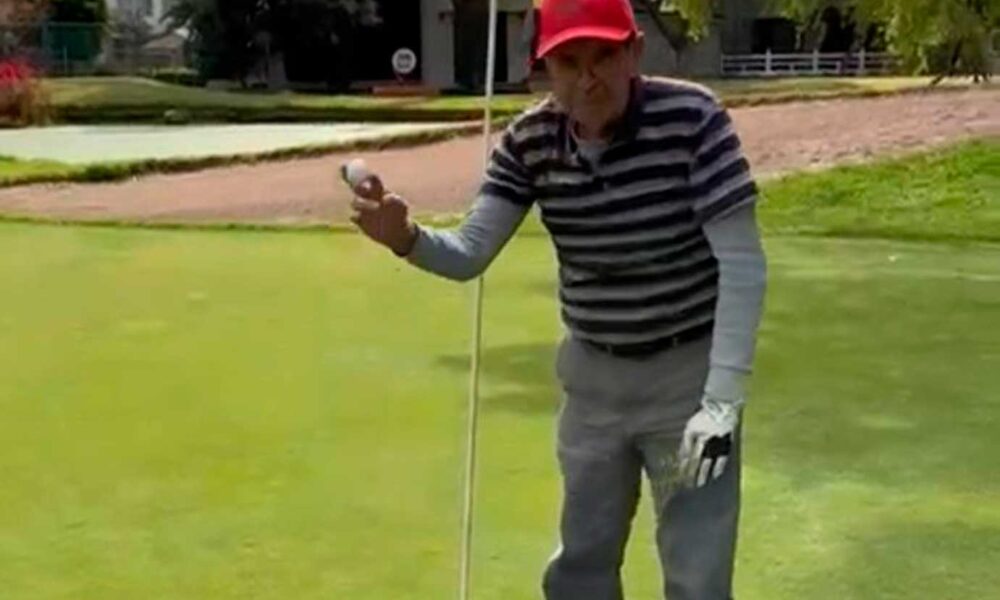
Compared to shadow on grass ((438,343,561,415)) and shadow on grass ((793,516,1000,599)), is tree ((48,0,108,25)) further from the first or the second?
shadow on grass ((793,516,1000,599))

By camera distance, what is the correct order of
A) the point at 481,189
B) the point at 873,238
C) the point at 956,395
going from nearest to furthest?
the point at 481,189, the point at 956,395, the point at 873,238

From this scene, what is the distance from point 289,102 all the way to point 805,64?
1257cm

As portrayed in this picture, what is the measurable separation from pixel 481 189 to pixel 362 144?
18.8 metres

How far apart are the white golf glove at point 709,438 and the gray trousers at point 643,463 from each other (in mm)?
91

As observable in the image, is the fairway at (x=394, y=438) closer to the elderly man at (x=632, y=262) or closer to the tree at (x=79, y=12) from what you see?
the elderly man at (x=632, y=262)

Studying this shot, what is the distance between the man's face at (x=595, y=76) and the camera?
3.27 m

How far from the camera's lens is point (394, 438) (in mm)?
6508

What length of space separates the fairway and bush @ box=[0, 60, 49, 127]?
64.5 ft

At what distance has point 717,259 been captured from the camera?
3314 millimetres

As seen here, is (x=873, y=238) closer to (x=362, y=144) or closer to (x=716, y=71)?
(x=362, y=144)

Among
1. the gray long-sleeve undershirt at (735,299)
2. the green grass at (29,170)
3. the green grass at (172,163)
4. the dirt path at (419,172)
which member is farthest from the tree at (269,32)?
the gray long-sleeve undershirt at (735,299)

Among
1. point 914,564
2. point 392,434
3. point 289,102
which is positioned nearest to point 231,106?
point 289,102

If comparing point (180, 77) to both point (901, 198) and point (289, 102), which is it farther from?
point (901, 198)

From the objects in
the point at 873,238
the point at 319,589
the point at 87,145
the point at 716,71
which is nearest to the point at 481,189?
the point at 319,589
